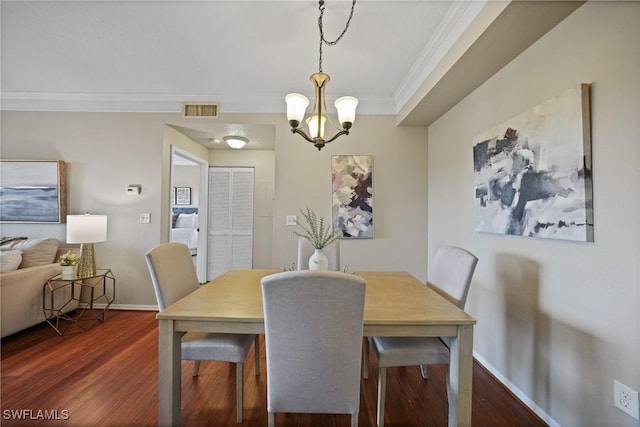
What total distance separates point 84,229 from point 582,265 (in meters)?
3.89

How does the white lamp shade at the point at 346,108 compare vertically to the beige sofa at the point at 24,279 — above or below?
above

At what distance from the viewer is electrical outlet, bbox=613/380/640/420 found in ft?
3.54

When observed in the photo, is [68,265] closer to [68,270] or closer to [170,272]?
[68,270]

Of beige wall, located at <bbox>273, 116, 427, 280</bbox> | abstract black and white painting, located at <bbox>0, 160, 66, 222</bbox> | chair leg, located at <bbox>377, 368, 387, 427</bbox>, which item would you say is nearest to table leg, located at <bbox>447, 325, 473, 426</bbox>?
chair leg, located at <bbox>377, 368, 387, 427</bbox>

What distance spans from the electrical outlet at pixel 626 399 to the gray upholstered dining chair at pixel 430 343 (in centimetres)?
64

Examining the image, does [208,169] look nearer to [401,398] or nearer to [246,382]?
[246,382]

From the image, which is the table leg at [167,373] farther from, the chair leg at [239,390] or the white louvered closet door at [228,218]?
the white louvered closet door at [228,218]

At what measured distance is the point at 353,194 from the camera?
3.08 m

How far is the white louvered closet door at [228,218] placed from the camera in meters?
4.38

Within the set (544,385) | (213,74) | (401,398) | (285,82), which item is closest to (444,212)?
(544,385)

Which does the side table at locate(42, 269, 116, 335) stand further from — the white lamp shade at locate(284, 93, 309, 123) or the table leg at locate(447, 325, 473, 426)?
the table leg at locate(447, 325, 473, 426)

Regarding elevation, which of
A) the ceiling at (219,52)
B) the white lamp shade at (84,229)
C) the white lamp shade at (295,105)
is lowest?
the white lamp shade at (84,229)

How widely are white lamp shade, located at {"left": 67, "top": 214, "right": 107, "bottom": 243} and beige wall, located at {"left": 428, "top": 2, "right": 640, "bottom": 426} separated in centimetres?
366

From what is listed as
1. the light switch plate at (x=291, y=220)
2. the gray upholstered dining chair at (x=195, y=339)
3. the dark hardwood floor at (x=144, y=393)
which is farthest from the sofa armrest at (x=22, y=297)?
the light switch plate at (x=291, y=220)
